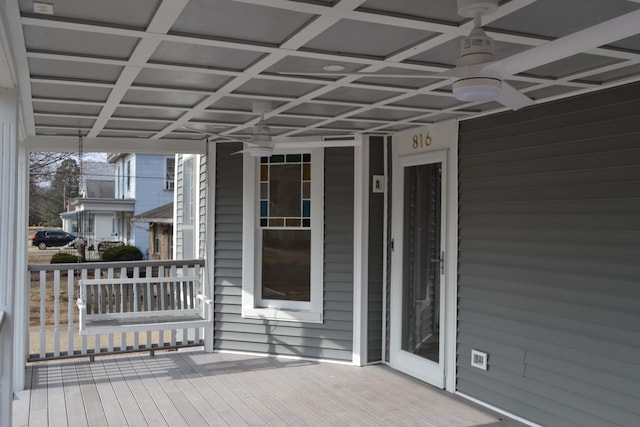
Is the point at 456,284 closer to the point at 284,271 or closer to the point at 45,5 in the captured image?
the point at 284,271

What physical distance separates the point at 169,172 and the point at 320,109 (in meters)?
14.5

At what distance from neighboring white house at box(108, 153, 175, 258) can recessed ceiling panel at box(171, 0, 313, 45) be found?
1522 cm

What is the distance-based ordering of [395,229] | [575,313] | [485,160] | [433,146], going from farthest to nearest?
[395,229] → [433,146] → [485,160] → [575,313]

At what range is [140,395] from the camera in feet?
16.0

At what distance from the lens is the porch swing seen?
5387 mm

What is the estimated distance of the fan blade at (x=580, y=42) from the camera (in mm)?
1698

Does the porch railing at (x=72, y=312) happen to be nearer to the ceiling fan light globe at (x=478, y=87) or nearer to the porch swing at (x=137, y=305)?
the porch swing at (x=137, y=305)

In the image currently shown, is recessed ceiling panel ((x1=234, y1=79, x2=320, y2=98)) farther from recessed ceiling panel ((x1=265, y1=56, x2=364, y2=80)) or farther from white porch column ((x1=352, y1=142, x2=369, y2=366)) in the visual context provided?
white porch column ((x1=352, y1=142, x2=369, y2=366))

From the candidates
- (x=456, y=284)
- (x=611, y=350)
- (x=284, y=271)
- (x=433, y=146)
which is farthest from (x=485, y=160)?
(x=284, y=271)

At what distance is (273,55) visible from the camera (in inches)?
123

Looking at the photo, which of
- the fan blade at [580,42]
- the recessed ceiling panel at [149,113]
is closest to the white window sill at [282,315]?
the recessed ceiling panel at [149,113]

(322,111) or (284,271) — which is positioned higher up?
(322,111)

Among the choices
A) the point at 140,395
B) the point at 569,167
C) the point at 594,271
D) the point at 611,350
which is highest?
the point at 569,167

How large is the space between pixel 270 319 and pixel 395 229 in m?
1.61
